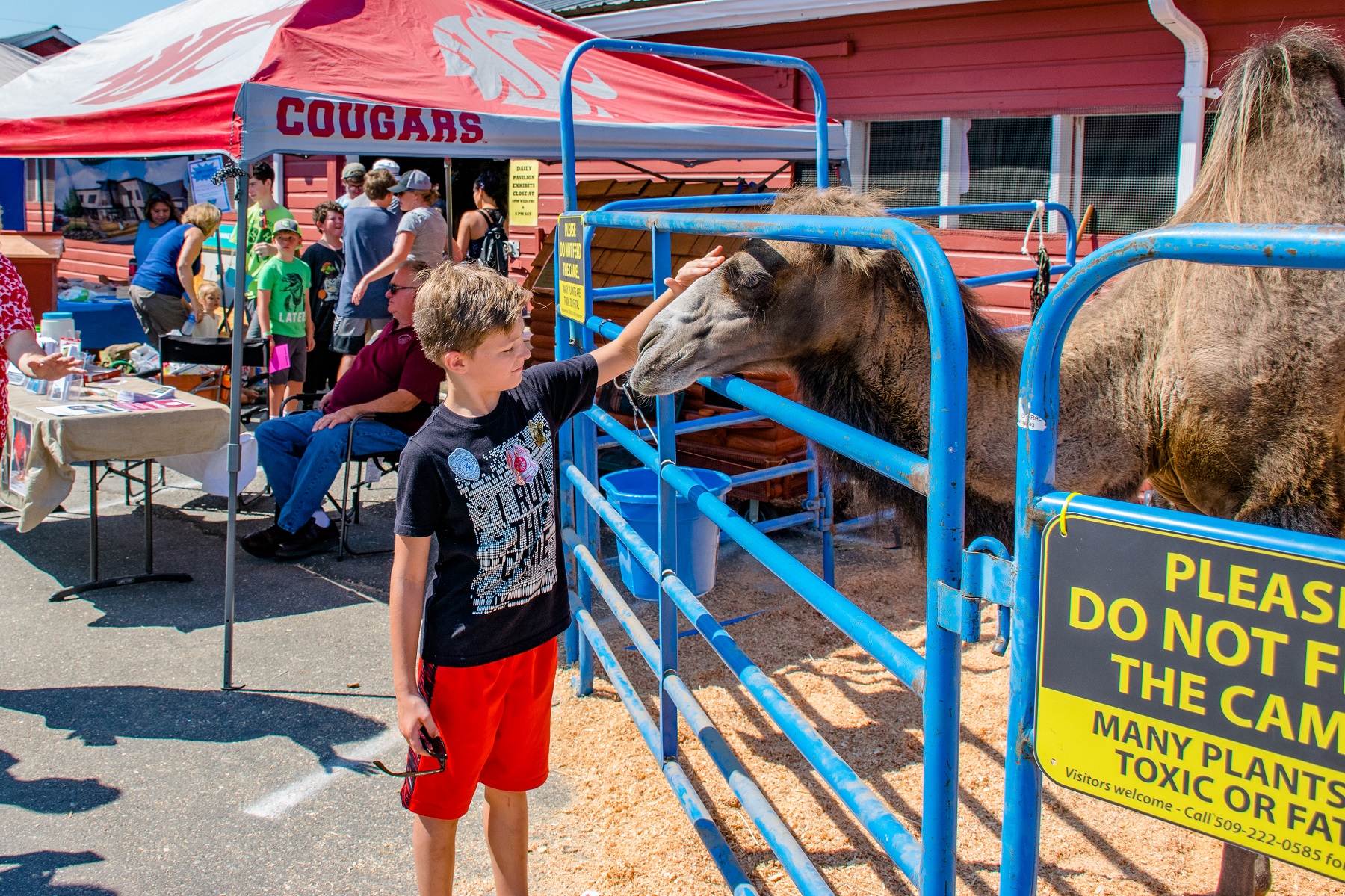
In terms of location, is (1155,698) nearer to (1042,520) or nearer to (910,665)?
(1042,520)

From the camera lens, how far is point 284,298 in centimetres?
831

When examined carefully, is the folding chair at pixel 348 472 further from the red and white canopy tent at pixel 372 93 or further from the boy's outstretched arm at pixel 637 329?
the boy's outstretched arm at pixel 637 329

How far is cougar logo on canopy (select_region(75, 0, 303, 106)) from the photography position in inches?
197

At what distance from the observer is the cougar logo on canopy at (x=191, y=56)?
5.00 m

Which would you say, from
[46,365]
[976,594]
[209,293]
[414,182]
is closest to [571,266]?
[46,365]

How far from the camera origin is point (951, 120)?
7.63 m

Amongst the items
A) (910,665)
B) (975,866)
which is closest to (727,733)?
(975,866)

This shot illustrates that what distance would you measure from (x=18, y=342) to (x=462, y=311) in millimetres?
2581

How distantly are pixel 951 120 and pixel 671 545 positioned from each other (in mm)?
5722

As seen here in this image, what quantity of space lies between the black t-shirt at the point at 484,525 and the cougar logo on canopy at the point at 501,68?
11.4 ft

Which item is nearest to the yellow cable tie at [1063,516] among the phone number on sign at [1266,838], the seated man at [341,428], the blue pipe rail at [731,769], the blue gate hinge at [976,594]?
the blue gate hinge at [976,594]

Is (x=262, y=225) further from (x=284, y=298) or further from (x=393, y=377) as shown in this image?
(x=393, y=377)

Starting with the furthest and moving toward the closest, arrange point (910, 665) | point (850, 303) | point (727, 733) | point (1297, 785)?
point (727, 733)
point (850, 303)
point (910, 665)
point (1297, 785)

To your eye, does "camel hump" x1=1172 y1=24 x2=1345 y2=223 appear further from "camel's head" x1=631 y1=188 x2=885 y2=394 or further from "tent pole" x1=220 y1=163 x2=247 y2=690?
"tent pole" x1=220 y1=163 x2=247 y2=690
